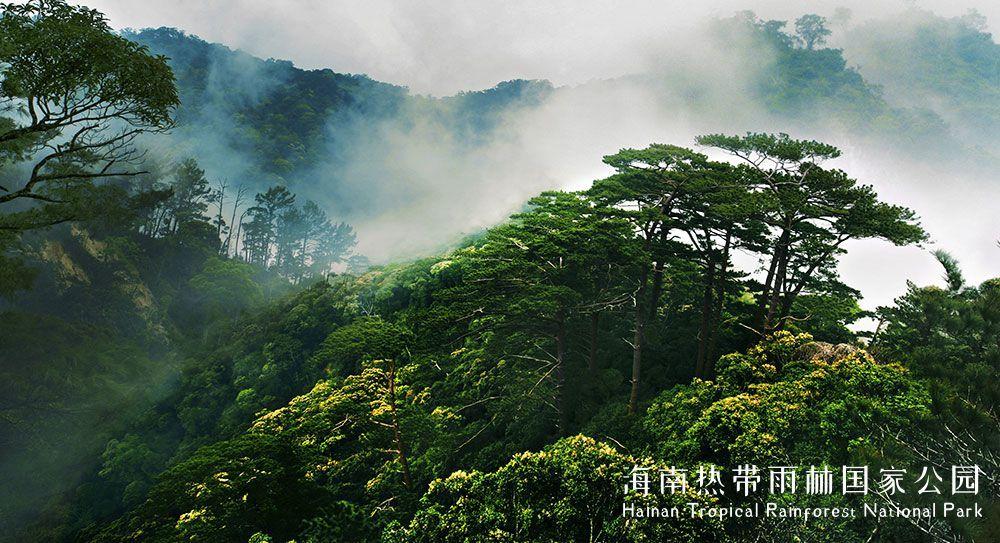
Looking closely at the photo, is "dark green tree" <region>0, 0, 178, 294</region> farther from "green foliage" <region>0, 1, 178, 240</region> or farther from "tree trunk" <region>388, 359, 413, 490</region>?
"tree trunk" <region>388, 359, 413, 490</region>

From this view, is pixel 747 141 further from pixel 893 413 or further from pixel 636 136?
pixel 636 136

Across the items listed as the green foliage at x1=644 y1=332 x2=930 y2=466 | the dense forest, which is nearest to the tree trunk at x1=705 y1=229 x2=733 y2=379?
the dense forest

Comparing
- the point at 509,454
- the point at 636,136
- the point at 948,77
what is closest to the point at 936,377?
the point at 509,454

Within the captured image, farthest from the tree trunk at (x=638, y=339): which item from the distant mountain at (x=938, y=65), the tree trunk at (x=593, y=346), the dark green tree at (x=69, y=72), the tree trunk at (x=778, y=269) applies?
the distant mountain at (x=938, y=65)

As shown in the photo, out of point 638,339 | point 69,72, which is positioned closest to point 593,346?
point 638,339

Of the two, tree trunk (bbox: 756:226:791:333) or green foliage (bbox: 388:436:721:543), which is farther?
tree trunk (bbox: 756:226:791:333)

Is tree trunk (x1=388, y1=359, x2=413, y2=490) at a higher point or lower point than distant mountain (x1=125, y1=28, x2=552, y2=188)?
lower

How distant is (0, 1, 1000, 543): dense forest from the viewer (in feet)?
28.4

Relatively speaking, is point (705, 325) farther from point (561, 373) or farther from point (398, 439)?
point (398, 439)

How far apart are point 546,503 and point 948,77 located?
155m

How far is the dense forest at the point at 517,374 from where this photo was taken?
8.65 metres

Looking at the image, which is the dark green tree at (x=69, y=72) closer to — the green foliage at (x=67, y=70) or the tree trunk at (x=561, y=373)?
the green foliage at (x=67, y=70)

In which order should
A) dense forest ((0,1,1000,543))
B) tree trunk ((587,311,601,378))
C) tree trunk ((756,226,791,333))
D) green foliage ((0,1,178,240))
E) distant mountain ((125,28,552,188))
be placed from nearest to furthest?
1. green foliage ((0,1,178,240))
2. dense forest ((0,1,1000,543))
3. tree trunk ((756,226,791,333))
4. tree trunk ((587,311,601,378))
5. distant mountain ((125,28,552,188))

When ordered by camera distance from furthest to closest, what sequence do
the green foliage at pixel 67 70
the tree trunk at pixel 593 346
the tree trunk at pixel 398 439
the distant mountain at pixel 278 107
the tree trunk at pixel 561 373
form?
the distant mountain at pixel 278 107 < the tree trunk at pixel 593 346 < the tree trunk at pixel 398 439 < the tree trunk at pixel 561 373 < the green foliage at pixel 67 70
